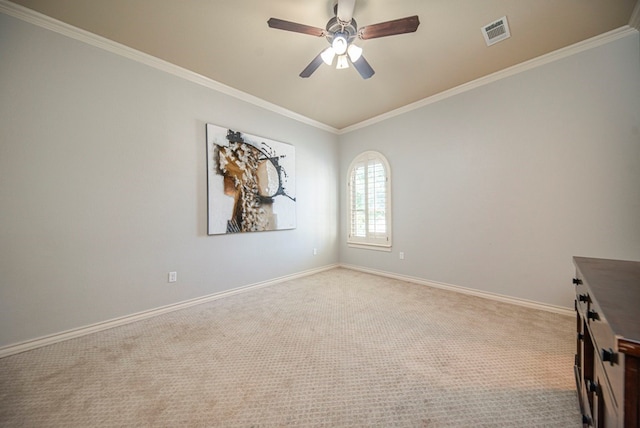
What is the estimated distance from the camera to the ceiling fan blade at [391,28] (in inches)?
67.9

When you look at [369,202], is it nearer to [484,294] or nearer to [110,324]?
[484,294]

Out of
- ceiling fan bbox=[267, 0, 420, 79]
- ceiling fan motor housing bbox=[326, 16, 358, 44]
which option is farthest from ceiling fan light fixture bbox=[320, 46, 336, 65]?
ceiling fan motor housing bbox=[326, 16, 358, 44]

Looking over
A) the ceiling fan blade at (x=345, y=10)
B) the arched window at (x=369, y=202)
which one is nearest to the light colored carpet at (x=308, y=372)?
the arched window at (x=369, y=202)

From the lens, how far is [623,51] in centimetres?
224

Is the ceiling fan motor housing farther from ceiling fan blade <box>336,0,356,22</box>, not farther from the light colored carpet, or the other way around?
the light colored carpet

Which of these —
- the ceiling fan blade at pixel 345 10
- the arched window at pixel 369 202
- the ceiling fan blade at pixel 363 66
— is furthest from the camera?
the arched window at pixel 369 202

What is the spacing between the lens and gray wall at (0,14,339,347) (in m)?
1.93

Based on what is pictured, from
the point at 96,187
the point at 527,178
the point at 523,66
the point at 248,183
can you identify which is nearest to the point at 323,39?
the point at 248,183

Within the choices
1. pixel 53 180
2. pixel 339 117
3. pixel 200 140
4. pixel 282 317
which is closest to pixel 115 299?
pixel 53 180

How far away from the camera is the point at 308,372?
5.46 feet

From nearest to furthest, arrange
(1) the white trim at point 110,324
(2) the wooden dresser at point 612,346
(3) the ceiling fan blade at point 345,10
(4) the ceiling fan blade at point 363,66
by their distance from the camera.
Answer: (2) the wooden dresser at point 612,346 < (3) the ceiling fan blade at point 345,10 < (1) the white trim at point 110,324 < (4) the ceiling fan blade at point 363,66

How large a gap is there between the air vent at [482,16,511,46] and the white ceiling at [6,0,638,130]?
4cm

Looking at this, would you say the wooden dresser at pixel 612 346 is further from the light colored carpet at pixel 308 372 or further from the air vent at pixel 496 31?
the air vent at pixel 496 31

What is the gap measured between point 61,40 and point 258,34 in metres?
1.71
